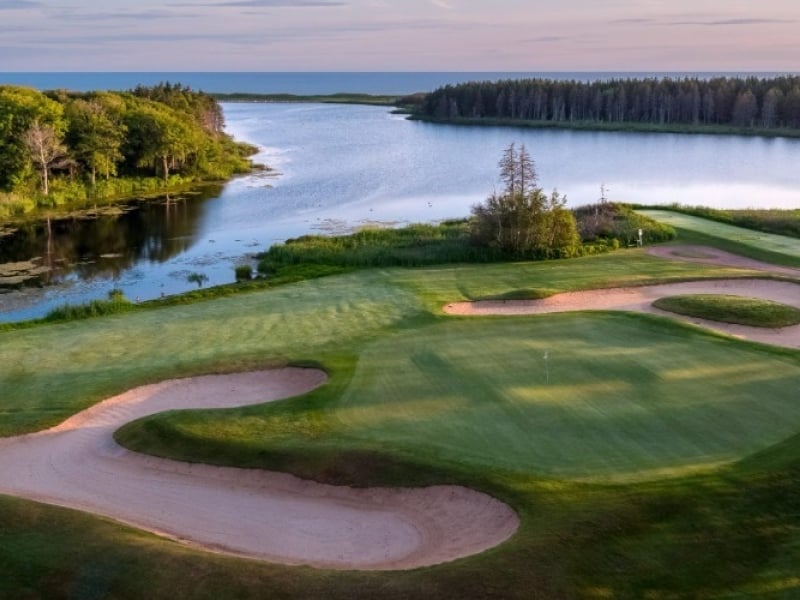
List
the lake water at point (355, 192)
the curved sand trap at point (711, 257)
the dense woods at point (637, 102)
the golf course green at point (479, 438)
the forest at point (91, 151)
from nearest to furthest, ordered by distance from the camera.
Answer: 1. the golf course green at point (479, 438)
2. the curved sand trap at point (711, 257)
3. the lake water at point (355, 192)
4. the forest at point (91, 151)
5. the dense woods at point (637, 102)

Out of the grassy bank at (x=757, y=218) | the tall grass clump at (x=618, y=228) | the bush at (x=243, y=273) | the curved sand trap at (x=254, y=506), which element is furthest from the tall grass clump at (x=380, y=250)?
the curved sand trap at (x=254, y=506)

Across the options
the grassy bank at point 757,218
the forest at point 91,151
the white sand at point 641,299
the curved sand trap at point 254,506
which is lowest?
the curved sand trap at point 254,506

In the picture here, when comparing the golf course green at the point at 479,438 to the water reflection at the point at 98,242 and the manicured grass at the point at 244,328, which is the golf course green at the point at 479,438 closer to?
the manicured grass at the point at 244,328

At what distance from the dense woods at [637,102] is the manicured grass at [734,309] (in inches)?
4449

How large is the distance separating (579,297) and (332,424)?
17.7 m

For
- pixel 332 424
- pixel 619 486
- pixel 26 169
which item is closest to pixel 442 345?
Result: pixel 332 424

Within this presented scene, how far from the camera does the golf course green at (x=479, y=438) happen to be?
41.3ft

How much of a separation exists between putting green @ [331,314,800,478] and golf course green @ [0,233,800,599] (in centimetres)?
7

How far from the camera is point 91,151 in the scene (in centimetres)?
7206

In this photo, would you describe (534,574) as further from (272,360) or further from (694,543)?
(272,360)

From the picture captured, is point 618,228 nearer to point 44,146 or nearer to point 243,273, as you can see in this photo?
point 243,273

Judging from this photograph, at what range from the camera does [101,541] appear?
13.9m

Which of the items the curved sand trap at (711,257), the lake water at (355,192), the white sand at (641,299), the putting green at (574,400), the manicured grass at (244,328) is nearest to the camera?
the putting green at (574,400)

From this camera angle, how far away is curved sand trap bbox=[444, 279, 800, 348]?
102 ft
